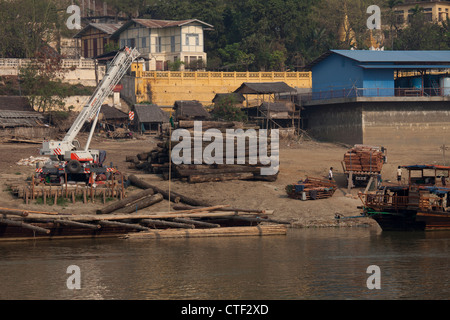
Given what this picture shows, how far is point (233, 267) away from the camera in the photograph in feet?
95.1

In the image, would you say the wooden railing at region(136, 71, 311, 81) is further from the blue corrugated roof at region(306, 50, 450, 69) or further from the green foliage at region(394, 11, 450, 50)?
the green foliage at region(394, 11, 450, 50)

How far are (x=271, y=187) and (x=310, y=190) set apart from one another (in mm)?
3176

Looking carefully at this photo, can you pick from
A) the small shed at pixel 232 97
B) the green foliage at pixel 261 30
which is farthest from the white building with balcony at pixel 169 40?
the small shed at pixel 232 97

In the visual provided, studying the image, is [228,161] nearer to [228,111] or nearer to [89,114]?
[89,114]

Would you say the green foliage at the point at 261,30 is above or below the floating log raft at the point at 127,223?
above

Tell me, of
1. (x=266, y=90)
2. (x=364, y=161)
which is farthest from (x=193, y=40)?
(x=364, y=161)

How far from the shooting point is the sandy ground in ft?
128

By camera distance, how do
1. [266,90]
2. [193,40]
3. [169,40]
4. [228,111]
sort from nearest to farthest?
1. [228,111]
2. [266,90]
3. [193,40]
4. [169,40]

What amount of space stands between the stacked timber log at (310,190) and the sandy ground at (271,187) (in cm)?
36

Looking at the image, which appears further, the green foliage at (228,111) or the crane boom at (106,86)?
the green foliage at (228,111)

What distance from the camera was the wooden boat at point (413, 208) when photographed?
37.0m

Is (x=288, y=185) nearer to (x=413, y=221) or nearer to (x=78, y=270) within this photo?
(x=413, y=221)

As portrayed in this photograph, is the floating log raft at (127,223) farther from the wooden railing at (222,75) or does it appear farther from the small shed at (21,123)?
the wooden railing at (222,75)

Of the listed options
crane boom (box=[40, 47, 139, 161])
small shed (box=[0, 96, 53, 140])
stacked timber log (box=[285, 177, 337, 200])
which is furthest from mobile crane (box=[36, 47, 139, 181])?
small shed (box=[0, 96, 53, 140])
